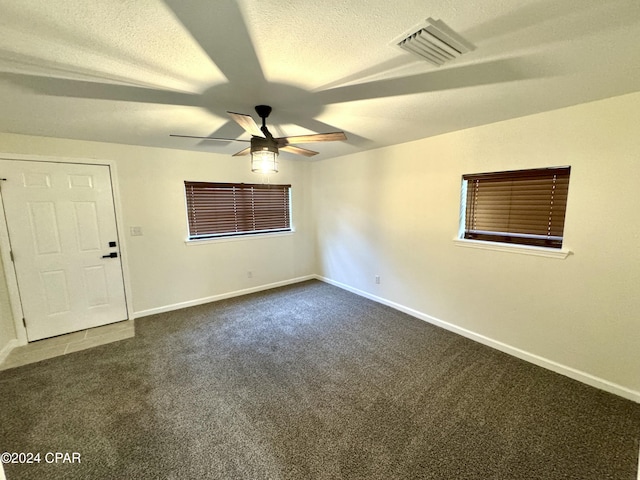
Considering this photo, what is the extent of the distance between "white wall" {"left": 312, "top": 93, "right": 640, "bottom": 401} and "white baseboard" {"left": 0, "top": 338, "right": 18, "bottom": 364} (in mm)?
4310

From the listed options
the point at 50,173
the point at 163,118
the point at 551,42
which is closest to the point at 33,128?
the point at 50,173

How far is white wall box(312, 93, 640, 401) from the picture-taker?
6.45ft

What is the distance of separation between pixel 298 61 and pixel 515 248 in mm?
2526

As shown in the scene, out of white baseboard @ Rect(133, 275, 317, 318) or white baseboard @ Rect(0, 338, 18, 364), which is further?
A: white baseboard @ Rect(133, 275, 317, 318)

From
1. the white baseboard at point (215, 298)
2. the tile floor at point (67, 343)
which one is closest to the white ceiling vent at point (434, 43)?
the tile floor at point (67, 343)

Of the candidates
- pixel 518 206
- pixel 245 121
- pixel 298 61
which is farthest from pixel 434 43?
pixel 518 206

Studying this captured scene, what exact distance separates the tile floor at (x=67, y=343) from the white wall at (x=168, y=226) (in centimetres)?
39

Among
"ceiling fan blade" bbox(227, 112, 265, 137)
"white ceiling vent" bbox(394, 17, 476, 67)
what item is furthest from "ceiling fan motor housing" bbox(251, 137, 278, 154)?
"white ceiling vent" bbox(394, 17, 476, 67)

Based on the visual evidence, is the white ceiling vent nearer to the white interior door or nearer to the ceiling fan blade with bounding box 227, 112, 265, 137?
the ceiling fan blade with bounding box 227, 112, 265, 137

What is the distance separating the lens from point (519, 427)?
5.75ft

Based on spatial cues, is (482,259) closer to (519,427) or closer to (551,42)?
(519,427)

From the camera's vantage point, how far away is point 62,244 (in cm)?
300

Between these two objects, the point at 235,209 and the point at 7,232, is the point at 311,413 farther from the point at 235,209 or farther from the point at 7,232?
the point at 7,232

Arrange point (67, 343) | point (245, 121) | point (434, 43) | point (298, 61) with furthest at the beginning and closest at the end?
point (67, 343)
point (245, 121)
point (298, 61)
point (434, 43)
